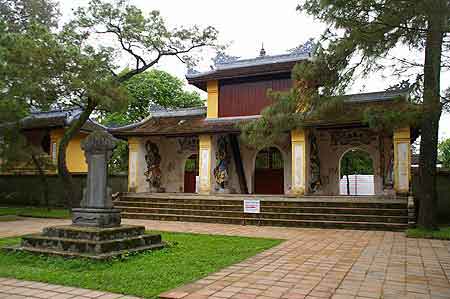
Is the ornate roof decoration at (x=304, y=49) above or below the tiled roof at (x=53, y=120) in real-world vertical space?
above

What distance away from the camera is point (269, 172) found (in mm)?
17172

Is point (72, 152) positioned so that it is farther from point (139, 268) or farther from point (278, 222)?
point (139, 268)

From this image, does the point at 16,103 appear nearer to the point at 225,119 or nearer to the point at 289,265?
the point at 225,119

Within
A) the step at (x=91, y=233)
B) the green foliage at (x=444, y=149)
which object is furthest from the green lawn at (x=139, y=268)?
the green foliage at (x=444, y=149)

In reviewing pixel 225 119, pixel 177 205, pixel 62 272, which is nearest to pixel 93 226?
pixel 62 272

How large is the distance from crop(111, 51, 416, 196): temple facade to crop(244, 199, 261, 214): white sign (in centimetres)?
264

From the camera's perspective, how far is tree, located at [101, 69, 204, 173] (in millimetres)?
26031

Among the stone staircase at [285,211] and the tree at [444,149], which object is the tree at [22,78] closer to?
the stone staircase at [285,211]

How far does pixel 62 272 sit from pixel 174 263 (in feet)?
5.05

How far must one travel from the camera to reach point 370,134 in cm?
1537

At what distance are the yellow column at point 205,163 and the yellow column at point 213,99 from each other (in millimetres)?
1546

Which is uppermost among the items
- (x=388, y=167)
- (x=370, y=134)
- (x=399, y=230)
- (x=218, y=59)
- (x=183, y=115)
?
(x=218, y=59)

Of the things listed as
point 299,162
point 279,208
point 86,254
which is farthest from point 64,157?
point 86,254

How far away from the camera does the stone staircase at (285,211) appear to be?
11055 millimetres
